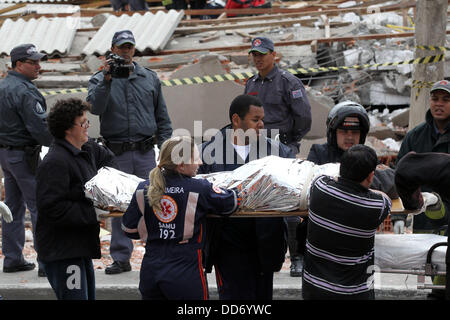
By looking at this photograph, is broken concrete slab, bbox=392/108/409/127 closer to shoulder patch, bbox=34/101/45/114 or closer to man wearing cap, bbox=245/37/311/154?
man wearing cap, bbox=245/37/311/154

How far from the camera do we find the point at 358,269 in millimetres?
4164

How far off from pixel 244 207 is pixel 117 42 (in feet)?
9.89

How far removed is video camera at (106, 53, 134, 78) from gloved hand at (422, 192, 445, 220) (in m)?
3.09

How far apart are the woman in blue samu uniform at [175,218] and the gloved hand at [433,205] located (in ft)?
4.03

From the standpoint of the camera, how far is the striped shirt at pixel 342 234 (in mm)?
4074

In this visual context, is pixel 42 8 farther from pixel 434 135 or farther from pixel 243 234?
pixel 243 234

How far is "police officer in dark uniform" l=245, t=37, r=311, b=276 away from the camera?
23.3ft

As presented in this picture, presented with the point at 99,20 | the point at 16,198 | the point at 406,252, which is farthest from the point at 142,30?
the point at 406,252

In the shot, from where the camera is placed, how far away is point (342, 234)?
4086 millimetres

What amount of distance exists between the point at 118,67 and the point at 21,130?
3.65 ft

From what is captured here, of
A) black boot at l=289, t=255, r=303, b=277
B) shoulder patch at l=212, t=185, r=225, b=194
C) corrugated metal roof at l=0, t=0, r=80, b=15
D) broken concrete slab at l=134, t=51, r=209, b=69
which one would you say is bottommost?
black boot at l=289, t=255, r=303, b=277

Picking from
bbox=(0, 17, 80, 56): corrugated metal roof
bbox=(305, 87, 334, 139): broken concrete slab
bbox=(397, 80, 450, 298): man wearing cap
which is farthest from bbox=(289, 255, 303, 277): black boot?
bbox=(0, 17, 80, 56): corrugated metal roof
